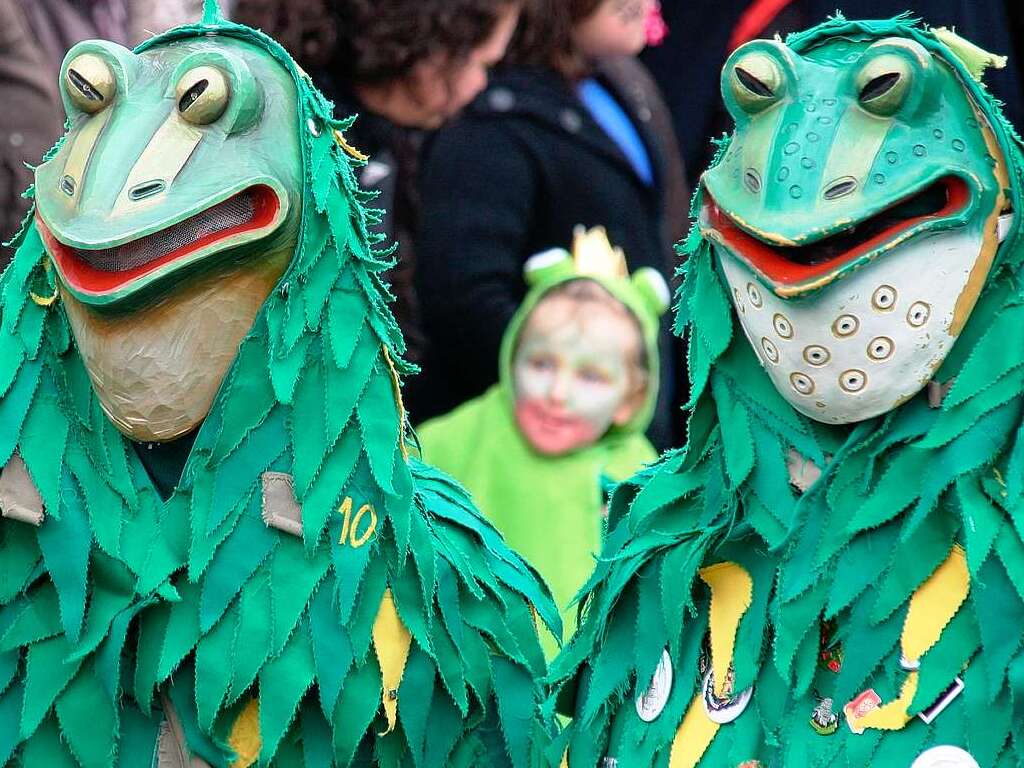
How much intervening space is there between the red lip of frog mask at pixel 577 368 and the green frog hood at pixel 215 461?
1.56 metres

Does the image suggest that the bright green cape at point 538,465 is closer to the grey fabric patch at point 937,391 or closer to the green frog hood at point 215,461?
the green frog hood at point 215,461

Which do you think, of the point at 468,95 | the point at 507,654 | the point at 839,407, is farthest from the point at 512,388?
the point at 839,407

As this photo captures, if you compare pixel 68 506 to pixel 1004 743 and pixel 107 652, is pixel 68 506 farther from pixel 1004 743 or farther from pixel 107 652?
pixel 1004 743

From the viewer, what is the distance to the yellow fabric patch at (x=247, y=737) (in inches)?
117

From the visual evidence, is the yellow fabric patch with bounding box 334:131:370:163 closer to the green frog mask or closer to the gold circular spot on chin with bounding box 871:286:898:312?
the green frog mask

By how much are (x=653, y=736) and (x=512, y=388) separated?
176 centimetres

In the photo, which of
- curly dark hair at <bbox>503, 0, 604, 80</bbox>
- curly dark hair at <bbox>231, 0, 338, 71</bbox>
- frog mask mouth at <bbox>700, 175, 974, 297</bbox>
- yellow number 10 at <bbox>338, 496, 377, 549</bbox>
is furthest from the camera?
curly dark hair at <bbox>503, 0, 604, 80</bbox>

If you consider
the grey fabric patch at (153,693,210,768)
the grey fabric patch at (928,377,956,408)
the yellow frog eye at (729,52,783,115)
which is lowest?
the grey fabric patch at (153,693,210,768)

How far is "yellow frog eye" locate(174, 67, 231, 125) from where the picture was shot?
288cm

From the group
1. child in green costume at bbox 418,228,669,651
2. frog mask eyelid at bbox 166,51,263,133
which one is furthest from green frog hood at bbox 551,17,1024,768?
child in green costume at bbox 418,228,669,651

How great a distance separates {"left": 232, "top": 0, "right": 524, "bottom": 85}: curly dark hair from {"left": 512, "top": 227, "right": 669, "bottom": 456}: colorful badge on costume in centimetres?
54

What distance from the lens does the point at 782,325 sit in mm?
2797

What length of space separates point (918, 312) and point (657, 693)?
571 mm

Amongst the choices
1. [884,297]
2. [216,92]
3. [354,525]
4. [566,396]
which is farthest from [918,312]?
[566,396]
